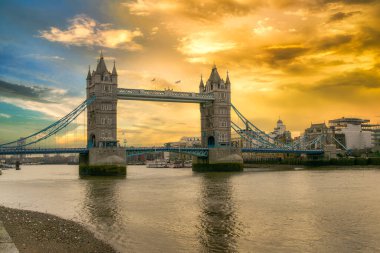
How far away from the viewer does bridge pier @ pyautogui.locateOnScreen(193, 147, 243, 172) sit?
258ft

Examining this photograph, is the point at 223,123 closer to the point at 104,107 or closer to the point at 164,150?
the point at 164,150

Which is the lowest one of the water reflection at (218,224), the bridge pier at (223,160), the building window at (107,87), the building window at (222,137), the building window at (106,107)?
the water reflection at (218,224)

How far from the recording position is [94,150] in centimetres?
6419

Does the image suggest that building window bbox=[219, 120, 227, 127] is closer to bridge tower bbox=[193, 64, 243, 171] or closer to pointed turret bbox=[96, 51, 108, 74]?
bridge tower bbox=[193, 64, 243, 171]

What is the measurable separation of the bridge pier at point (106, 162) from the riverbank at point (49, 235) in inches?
1632

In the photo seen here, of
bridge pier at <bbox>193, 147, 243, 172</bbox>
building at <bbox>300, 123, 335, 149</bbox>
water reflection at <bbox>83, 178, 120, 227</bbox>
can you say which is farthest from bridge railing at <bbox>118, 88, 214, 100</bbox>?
building at <bbox>300, 123, 335, 149</bbox>

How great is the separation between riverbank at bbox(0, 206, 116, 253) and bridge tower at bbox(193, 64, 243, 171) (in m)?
58.1

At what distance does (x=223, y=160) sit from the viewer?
79062 millimetres

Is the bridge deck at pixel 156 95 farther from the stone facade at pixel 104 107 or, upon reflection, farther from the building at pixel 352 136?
the building at pixel 352 136

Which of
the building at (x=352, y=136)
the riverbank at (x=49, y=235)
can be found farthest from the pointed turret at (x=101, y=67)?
the building at (x=352, y=136)

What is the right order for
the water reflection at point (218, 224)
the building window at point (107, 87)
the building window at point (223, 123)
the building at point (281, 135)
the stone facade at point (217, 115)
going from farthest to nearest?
the building at point (281, 135) < the building window at point (223, 123) < the stone facade at point (217, 115) < the building window at point (107, 87) < the water reflection at point (218, 224)

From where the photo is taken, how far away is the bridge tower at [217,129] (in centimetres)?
7919

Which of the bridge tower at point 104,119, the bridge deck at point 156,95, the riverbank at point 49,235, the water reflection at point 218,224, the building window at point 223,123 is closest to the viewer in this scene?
the riverbank at point 49,235

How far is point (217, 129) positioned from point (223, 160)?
7369 millimetres
